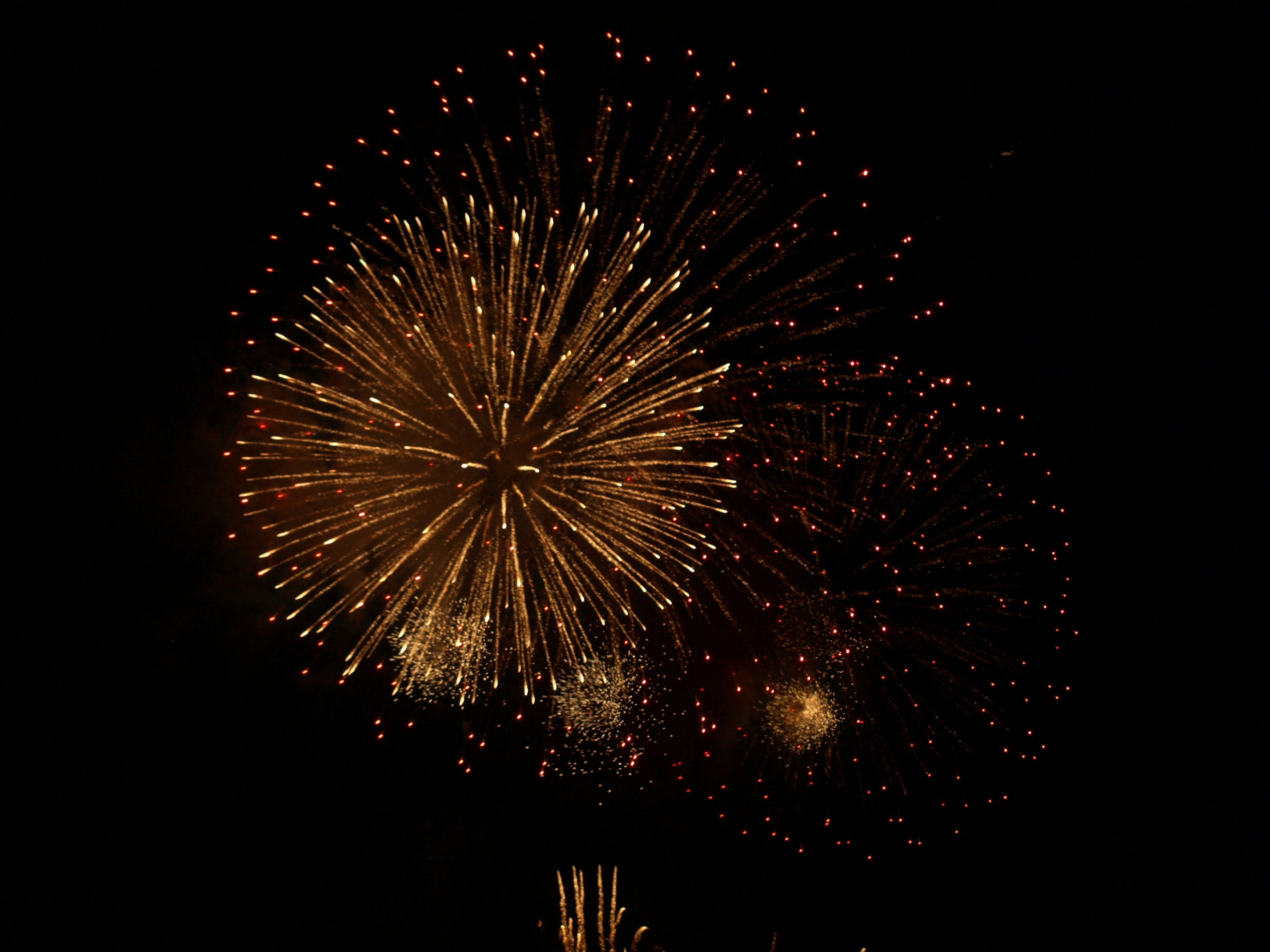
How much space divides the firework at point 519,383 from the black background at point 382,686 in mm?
404

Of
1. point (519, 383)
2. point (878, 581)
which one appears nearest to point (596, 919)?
point (878, 581)

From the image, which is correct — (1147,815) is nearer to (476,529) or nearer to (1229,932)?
(1229,932)

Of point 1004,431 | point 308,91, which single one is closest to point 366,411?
point 308,91

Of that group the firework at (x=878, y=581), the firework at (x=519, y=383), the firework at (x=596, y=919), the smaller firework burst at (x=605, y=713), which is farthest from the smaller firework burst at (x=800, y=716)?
the firework at (x=596, y=919)

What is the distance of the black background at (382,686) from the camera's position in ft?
8.95

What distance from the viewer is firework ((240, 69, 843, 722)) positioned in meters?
2.65

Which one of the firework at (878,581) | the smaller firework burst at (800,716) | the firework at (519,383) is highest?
the firework at (519,383)

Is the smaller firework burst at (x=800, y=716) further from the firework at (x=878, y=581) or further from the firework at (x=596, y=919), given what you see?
the firework at (x=596, y=919)

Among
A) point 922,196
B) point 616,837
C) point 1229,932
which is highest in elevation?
point 922,196

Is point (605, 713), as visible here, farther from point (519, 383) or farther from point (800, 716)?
point (519, 383)

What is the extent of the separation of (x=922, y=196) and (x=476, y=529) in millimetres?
2519

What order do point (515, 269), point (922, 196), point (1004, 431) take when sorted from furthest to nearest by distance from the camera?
point (1004, 431) < point (922, 196) < point (515, 269)

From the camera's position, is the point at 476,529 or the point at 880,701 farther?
the point at 880,701

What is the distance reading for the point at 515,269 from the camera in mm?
2619
